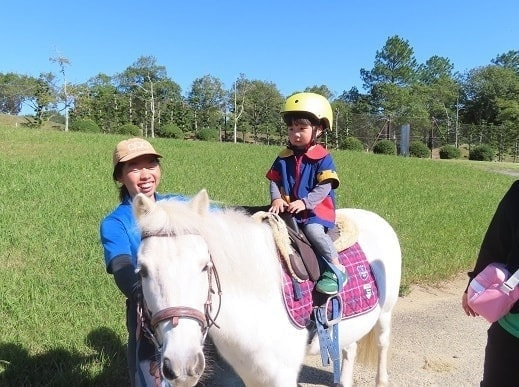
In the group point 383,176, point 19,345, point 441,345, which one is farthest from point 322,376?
point 383,176

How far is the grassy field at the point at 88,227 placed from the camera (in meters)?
3.70

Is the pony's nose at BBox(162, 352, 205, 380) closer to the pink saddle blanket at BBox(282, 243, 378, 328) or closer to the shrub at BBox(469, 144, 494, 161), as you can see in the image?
the pink saddle blanket at BBox(282, 243, 378, 328)

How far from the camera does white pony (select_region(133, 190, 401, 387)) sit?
170 cm

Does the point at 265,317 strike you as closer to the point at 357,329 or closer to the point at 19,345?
the point at 357,329

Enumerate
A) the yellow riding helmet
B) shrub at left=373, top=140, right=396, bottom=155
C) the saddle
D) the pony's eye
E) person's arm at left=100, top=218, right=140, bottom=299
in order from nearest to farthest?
the pony's eye
person's arm at left=100, top=218, right=140, bottom=299
the saddle
the yellow riding helmet
shrub at left=373, top=140, right=396, bottom=155

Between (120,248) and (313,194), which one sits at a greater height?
(313,194)

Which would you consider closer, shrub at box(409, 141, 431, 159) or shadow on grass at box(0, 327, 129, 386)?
shadow on grass at box(0, 327, 129, 386)

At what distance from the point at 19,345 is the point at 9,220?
411 cm

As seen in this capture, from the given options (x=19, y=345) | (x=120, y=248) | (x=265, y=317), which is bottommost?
(x=19, y=345)

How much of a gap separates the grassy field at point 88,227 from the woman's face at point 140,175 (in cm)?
175

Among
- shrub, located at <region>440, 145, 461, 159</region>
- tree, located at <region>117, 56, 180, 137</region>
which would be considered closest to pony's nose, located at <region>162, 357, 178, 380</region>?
shrub, located at <region>440, 145, 461, 159</region>

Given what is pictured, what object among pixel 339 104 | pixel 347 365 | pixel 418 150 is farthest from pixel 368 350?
pixel 339 104

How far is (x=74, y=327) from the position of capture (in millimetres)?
3973

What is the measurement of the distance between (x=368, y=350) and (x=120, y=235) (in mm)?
2570
